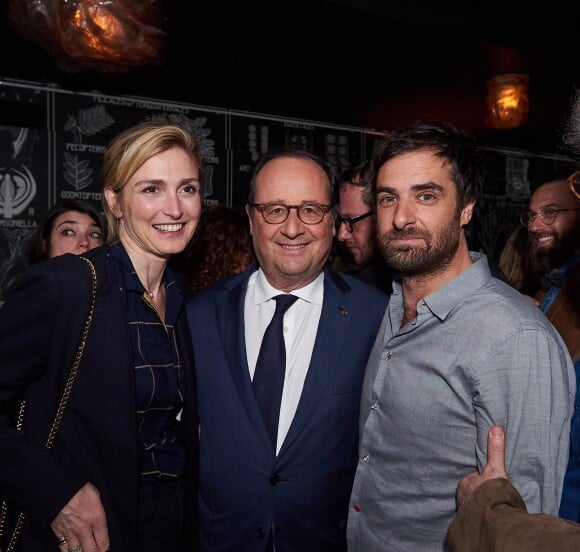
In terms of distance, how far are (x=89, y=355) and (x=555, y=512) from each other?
1337 mm

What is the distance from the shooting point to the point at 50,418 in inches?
62.6

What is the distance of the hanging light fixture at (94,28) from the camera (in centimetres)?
287

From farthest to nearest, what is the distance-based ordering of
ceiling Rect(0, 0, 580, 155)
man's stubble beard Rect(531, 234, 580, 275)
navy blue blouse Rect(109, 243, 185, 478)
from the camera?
ceiling Rect(0, 0, 580, 155) → man's stubble beard Rect(531, 234, 580, 275) → navy blue blouse Rect(109, 243, 185, 478)

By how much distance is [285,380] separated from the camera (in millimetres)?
2045

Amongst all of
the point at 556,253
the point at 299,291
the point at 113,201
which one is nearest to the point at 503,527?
the point at 299,291

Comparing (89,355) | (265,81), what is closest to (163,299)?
(89,355)

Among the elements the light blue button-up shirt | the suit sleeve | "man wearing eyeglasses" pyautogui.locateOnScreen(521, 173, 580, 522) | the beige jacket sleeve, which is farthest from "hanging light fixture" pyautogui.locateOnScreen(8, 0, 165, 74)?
the beige jacket sleeve

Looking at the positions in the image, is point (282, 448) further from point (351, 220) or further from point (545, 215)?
point (545, 215)

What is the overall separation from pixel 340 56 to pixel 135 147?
268cm

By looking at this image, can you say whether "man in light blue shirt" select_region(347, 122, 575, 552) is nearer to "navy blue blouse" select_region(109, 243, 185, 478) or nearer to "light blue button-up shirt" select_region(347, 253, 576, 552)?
"light blue button-up shirt" select_region(347, 253, 576, 552)

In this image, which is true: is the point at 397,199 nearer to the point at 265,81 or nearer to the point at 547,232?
the point at 547,232

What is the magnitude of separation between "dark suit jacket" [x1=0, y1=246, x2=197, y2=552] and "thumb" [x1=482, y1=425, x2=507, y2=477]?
0.98 meters

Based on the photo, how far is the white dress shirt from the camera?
2.02 meters

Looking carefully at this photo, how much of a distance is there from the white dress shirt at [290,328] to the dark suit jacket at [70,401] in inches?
21.5
